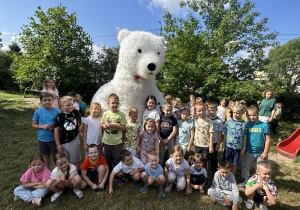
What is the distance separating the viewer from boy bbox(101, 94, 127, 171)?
2.71 meters

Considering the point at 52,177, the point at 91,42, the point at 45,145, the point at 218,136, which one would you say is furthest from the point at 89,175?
the point at 91,42

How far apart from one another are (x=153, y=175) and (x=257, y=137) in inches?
68.4

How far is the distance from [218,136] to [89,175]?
88.2 inches

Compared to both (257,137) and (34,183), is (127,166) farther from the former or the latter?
(257,137)

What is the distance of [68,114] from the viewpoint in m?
2.59

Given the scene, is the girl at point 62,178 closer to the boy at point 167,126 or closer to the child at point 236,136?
the boy at point 167,126

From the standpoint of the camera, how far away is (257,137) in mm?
2637

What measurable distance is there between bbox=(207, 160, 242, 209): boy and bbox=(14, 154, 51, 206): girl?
235 cm

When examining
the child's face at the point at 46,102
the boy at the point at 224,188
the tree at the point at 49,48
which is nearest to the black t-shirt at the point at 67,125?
the child's face at the point at 46,102

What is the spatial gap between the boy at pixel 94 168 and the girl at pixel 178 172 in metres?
1.00

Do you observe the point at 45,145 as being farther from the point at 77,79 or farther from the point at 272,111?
the point at 77,79

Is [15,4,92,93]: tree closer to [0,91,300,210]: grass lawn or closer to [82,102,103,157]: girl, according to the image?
[0,91,300,210]: grass lawn

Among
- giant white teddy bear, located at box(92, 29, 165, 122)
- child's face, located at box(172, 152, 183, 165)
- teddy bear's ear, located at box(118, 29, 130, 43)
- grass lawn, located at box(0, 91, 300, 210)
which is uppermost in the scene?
teddy bear's ear, located at box(118, 29, 130, 43)

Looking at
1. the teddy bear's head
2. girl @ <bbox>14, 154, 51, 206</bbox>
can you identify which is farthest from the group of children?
the teddy bear's head
